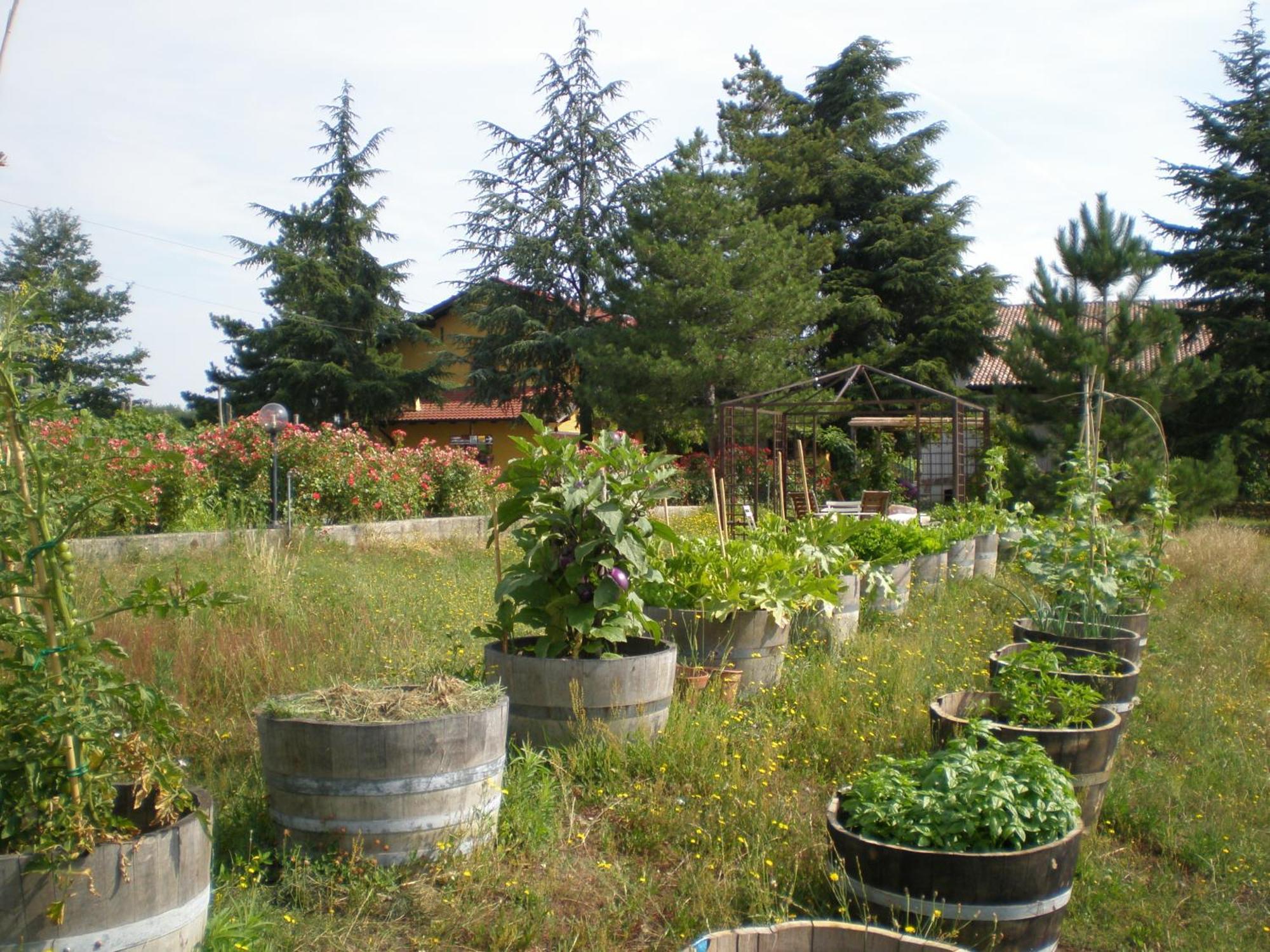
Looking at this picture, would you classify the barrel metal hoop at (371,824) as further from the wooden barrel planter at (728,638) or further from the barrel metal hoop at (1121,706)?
the barrel metal hoop at (1121,706)

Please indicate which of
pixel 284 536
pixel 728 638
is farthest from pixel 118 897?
pixel 284 536

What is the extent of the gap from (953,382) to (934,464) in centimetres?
445

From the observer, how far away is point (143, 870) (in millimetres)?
2189

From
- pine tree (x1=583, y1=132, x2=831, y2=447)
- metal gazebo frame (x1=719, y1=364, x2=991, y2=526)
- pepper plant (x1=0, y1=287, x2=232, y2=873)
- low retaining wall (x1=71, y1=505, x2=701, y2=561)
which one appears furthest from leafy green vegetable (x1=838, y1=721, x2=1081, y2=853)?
pine tree (x1=583, y1=132, x2=831, y2=447)

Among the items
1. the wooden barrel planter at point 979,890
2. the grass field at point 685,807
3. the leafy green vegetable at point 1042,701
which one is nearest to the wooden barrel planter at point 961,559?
the grass field at point 685,807

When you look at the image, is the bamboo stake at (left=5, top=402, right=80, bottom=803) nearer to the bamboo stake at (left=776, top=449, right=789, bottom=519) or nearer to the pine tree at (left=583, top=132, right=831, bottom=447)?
the bamboo stake at (left=776, top=449, right=789, bottom=519)

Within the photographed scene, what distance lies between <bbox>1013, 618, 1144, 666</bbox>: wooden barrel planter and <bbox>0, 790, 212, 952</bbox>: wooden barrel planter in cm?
413

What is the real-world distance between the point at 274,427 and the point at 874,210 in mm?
19114

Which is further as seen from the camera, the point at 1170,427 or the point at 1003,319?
the point at 1003,319

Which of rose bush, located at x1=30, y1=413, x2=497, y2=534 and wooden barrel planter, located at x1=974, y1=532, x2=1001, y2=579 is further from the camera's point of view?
rose bush, located at x1=30, y1=413, x2=497, y2=534

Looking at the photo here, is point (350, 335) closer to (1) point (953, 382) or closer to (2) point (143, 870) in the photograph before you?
(1) point (953, 382)

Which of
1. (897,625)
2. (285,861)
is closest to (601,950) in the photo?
(285,861)

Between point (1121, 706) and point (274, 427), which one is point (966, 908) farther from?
point (274, 427)

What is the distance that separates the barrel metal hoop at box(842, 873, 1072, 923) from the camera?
2635 mm
